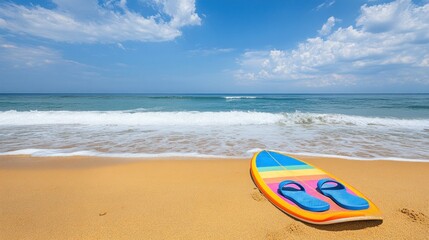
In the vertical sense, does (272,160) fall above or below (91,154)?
above

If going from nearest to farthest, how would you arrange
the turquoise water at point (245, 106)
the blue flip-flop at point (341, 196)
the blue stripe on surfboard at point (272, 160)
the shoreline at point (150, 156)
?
the blue flip-flop at point (341, 196) < the blue stripe on surfboard at point (272, 160) < the shoreline at point (150, 156) < the turquoise water at point (245, 106)

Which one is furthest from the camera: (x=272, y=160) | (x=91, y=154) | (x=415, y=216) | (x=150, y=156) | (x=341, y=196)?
(x=91, y=154)

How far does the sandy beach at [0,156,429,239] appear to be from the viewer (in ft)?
6.63

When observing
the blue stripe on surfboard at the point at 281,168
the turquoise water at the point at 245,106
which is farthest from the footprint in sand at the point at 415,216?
the turquoise water at the point at 245,106

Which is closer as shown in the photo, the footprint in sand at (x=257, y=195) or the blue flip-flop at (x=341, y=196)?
the blue flip-flop at (x=341, y=196)

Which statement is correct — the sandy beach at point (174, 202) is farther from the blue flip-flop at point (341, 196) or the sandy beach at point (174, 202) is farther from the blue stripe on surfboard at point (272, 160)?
the blue stripe on surfboard at point (272, 160)

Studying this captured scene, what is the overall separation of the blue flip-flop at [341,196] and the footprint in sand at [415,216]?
1.39 ft

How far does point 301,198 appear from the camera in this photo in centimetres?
254

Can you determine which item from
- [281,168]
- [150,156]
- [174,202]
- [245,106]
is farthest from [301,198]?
[245,106]

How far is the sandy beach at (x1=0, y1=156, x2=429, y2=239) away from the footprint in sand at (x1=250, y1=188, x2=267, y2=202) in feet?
0.04

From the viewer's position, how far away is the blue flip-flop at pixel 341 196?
7.50 ft

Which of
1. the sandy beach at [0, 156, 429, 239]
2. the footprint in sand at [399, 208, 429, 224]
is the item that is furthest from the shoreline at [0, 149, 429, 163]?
the footprint in sand at [399, 208, 429, 224]

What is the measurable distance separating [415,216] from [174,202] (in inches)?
111

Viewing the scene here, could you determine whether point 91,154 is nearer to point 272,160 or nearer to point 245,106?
point 272,160
